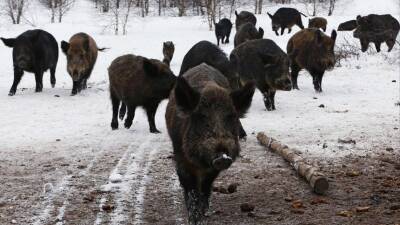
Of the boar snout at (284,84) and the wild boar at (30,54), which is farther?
the wild boar at (30,54)

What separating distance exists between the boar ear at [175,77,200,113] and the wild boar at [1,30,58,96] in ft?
36.0

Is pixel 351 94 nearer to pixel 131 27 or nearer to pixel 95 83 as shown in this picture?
pixel 95 83

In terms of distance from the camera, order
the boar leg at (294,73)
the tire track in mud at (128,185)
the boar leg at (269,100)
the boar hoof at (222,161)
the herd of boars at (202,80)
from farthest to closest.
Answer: the boar leg at (294,73) < the boar leg at (269,100) < the tire track in mud at (128,185) < the herd of boars at (202,80) < the boar hoof at (222,161)

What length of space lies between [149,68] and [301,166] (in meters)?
3.46

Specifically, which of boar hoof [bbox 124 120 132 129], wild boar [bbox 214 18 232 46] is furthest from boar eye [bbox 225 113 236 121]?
wild boar [bbox 214 18 232 46]

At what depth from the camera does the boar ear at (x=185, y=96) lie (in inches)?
173

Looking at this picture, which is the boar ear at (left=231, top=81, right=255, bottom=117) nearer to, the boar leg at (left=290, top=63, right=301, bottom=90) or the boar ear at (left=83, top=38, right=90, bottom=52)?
the boar leg at (left=290, top=63, right=301, bottom=90)

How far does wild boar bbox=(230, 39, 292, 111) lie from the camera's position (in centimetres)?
1134

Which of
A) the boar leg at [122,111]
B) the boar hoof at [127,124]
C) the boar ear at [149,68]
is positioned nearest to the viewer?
the boar ear at [149,68]

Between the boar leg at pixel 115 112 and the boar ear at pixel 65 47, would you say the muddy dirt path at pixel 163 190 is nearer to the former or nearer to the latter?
the boar leg at pixel 115 112

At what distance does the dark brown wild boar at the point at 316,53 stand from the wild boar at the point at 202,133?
30.8 ft

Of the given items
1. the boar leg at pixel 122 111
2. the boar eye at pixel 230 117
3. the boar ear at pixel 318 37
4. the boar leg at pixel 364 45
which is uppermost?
the boar ear at pixel 318 37

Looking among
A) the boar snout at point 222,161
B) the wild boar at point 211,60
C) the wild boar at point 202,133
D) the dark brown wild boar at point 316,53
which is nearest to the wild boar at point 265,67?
the wild boar at point 211,60

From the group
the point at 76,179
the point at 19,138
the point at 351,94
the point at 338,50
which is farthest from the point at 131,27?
the point at 76,179
